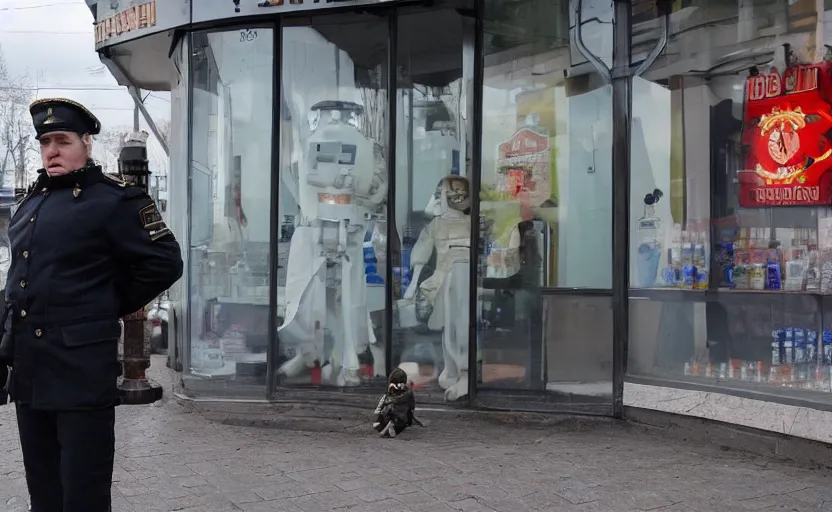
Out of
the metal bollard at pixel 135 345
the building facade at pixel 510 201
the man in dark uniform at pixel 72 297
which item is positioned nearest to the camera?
the man in dark uniform at pixel 72 297

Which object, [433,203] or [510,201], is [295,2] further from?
[510,201]

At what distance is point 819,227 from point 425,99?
3.59 m

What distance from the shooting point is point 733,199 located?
6.20 m

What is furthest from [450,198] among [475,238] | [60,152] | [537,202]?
[60,152]

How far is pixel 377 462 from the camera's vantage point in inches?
219

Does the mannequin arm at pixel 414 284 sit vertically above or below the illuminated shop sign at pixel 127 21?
below

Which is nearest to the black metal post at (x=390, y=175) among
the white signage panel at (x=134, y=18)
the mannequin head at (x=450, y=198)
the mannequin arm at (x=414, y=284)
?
the mannequin arm at (x=414, y=284)

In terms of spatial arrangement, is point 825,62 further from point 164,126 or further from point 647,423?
point 164,126

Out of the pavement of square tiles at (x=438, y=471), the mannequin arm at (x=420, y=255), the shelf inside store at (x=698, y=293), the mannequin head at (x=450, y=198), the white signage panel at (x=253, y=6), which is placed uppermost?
the white signage panel at (x=253, y=6)

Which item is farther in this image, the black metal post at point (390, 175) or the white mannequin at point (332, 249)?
the white mannequin at point (332, 249)

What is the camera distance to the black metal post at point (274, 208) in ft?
25.1

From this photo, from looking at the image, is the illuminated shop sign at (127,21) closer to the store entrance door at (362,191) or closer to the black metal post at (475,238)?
the store entrance door at (362,191)

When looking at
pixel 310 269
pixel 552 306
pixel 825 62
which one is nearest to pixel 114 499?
pixel 310 269

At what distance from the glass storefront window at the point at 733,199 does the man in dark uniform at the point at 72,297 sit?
4423mm
